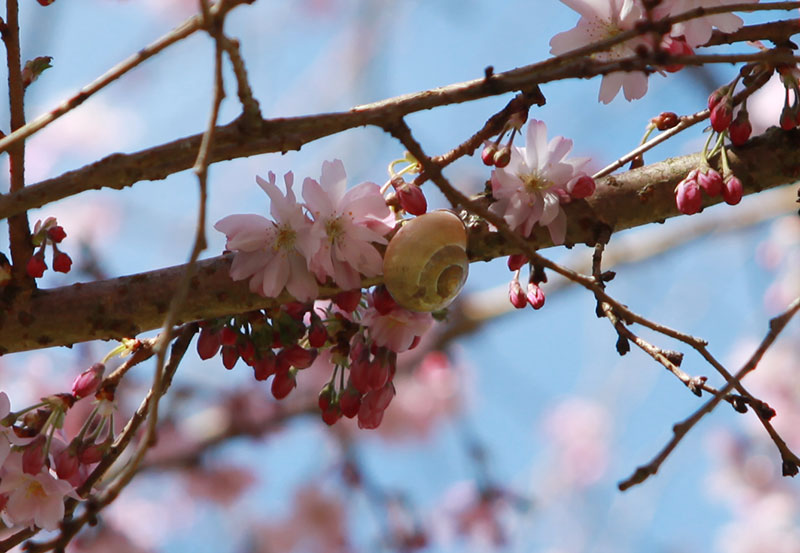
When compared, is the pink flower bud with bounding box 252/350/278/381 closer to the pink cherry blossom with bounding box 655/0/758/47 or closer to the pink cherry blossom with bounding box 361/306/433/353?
the pink cherry blossom with bounding box 361/306/433/353

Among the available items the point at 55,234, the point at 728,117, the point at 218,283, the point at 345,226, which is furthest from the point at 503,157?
the point at 55,234

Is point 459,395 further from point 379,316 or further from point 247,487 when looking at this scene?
point 379,316

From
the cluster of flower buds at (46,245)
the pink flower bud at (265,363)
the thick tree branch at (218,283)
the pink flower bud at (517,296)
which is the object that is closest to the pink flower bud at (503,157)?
the thick tree branch at (218,283)

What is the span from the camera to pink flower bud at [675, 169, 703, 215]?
1.25m

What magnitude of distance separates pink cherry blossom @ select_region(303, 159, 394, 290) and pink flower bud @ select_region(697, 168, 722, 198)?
469mm

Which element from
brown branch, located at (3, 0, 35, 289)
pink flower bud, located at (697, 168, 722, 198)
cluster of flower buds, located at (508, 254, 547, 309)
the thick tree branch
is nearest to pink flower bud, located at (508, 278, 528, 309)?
cluster of flower buds, located at (508, 254, 547, 309)

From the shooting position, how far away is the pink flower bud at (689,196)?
1246 mm

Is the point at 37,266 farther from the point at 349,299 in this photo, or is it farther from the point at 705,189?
the point at 705,189

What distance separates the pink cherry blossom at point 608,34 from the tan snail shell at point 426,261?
1.08 feet

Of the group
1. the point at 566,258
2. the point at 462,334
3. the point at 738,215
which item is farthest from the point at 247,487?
the point at 738,215

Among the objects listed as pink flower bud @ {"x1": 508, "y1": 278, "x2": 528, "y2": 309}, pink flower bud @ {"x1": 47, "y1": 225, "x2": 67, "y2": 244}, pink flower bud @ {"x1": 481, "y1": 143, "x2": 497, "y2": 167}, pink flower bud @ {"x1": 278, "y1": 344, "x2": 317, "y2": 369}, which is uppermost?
pink flower bud @ {"x1": 481, "y1": 143, "x2": 497, "y2": 167}

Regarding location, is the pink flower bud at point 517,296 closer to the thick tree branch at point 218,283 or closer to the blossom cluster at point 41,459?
the thick tree branch at point 218,283

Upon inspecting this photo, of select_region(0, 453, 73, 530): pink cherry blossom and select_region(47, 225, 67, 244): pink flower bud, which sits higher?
select_region(47, 225, 67, 244): pink flower bud

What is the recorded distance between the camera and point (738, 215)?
13.7ft
